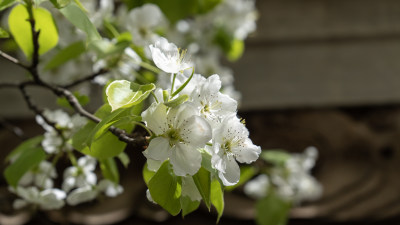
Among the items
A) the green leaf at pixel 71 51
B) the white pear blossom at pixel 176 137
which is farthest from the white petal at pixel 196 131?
the green leaf at pixel 71 51

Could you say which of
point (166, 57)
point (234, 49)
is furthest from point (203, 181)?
point (234, 49)

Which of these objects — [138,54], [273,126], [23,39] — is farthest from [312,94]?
[23,39]

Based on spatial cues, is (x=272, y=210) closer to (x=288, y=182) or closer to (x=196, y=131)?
(x=288, y=182)

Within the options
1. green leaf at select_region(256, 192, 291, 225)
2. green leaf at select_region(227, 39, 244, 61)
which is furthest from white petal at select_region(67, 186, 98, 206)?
green leaf at select_region(227, 39, 244, 61)

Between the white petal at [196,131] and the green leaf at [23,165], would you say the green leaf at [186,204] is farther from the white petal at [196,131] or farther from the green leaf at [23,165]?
the green leaf at [23,165]

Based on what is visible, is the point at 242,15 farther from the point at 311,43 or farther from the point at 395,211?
the point at 395,211

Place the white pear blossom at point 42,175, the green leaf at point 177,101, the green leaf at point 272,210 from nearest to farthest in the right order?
the green leaf at point 177,101, the white pear blossom at point 42,175, the green leaf at point 272,210
